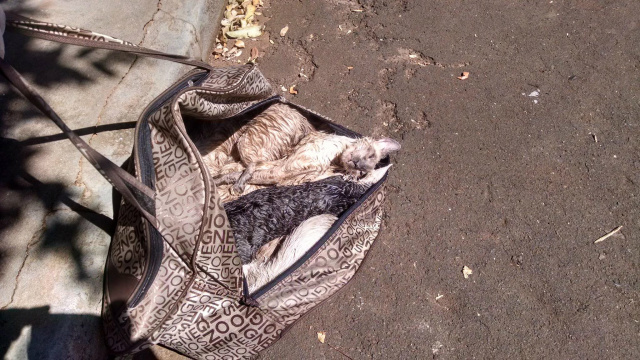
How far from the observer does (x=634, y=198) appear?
3.88 m

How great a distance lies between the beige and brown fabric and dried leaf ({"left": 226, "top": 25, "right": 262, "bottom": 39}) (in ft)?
7.46

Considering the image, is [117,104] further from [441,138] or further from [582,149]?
[582,149]

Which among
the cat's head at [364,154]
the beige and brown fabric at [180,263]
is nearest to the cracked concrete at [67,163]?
the beige and brown fabric at [180,263]

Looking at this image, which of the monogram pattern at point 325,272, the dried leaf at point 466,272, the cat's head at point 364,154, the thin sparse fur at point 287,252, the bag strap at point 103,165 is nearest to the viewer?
the bag strap at point 103,165

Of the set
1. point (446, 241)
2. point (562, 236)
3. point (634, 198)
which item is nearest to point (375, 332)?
point (446, 241)

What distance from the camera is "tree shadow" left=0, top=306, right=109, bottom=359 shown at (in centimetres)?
260

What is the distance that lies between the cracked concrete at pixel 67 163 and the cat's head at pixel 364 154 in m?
1.70

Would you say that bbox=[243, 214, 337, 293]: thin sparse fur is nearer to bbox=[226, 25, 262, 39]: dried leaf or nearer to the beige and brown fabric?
the beige and brown fabric

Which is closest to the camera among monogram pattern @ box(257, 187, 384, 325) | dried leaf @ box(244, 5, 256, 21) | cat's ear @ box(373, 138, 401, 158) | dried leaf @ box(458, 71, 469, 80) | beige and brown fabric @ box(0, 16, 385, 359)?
beige and brown fabric @ box(0, 16, 385, 359)

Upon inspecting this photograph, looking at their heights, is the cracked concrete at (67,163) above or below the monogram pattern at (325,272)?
above

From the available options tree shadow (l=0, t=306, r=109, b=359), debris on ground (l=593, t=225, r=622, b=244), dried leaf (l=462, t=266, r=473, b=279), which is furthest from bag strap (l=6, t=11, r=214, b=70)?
debris on ground (l=593, t=225, r=622, b=244)

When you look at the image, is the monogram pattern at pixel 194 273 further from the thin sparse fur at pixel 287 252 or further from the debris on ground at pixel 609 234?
the debris on ground at pixel 609 234

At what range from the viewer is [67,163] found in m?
3.39

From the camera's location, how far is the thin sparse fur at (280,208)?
3412mm
